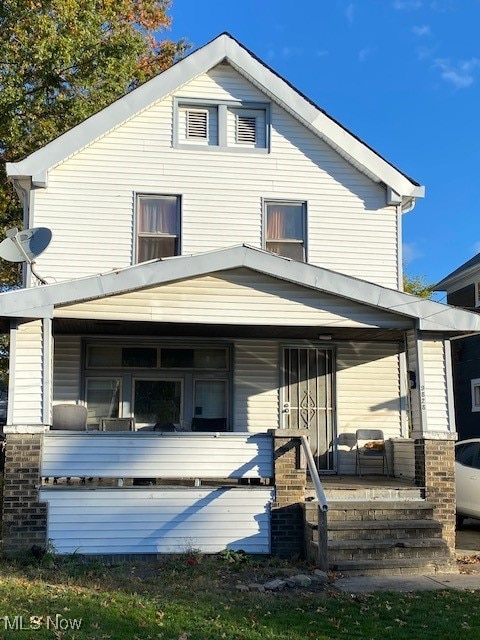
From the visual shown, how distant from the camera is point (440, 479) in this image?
10062 mm

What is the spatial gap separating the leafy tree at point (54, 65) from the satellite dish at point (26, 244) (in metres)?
7.42

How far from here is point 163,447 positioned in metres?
9.51

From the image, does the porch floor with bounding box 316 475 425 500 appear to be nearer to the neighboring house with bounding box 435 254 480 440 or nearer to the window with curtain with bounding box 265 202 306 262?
the window with curtain with bounding box 265 202 306 262

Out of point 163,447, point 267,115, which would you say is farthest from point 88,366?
point 267,115

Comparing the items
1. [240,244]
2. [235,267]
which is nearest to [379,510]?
[235,267]

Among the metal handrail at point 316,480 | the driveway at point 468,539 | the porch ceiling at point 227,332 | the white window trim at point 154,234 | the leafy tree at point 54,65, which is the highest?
the leafy tree at point 54,65

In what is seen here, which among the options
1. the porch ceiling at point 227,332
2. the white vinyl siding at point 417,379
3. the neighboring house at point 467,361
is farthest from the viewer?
the neighboring house at point 467,361

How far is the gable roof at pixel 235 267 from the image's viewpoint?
9.24 meters

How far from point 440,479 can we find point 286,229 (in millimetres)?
5119

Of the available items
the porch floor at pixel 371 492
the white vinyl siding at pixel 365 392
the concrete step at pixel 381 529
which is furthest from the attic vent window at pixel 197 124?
the concrete step at pixel 381 529

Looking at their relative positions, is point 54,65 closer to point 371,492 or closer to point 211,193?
point 211,193

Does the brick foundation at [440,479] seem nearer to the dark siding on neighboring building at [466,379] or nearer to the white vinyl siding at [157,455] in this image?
the white vinyl siding at [157,455]

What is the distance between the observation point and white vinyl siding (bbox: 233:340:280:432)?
12.5m

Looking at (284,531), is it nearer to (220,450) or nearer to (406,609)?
(220,450)
